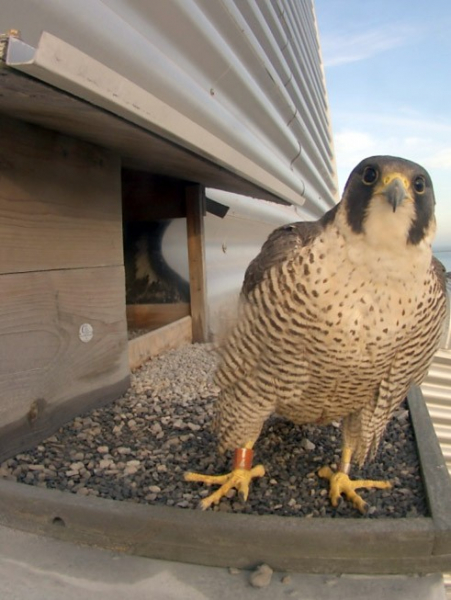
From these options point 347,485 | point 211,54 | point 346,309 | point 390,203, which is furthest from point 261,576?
point 211,54

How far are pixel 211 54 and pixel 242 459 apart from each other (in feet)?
8.66

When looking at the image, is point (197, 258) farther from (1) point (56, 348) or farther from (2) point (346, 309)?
(2) point (346, 309)

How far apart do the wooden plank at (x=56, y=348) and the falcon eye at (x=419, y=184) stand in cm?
139

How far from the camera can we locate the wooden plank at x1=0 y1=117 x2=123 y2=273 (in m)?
1.93

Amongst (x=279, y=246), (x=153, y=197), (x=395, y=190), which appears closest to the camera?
(x=395, y=190)

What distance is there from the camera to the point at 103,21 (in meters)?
2.13

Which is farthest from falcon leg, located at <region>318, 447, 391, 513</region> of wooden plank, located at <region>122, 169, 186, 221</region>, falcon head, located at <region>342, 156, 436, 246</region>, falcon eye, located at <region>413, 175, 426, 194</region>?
wooden plank, located at <region>122, 169, 186, 221</region>

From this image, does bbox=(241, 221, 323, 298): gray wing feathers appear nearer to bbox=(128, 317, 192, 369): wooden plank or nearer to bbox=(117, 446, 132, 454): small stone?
bbox=(117, 446, 132, 454): small stone

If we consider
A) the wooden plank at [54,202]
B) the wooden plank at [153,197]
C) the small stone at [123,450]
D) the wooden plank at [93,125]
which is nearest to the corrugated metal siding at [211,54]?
the wooden plank at [93,125]

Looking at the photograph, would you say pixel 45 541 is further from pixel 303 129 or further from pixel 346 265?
pixel 303 129

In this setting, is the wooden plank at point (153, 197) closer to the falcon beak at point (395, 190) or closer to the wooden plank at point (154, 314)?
the wooden plank at point (154, 314)

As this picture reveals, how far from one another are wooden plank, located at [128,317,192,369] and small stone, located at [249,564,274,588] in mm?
1905

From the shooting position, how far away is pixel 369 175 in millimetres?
1548

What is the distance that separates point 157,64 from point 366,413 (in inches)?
73.0
